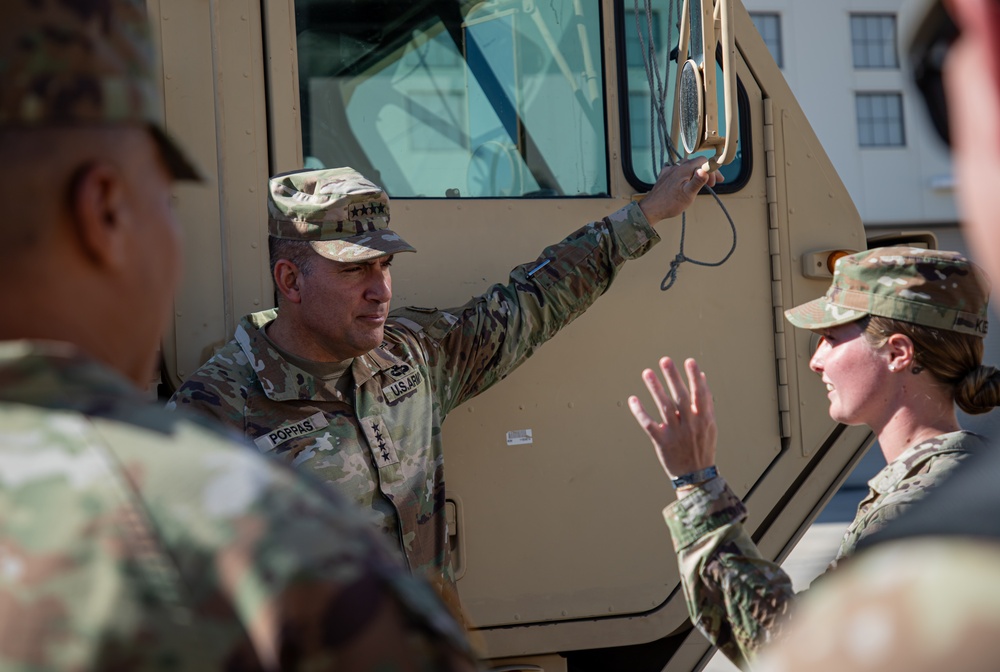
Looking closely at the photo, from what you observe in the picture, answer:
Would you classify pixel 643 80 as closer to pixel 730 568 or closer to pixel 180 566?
pixel 730 568

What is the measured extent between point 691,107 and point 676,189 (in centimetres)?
21

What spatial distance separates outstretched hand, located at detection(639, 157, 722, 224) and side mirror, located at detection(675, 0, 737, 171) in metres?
0.07

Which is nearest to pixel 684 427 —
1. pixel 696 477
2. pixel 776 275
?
pixel 696 477

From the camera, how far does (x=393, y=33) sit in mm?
2797

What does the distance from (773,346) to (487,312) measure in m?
0.82

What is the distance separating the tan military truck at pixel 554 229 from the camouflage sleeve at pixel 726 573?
0.98 m

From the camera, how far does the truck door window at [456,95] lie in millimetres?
2754

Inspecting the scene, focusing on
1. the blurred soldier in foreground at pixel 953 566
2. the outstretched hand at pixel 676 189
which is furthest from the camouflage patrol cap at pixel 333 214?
the blurred soldier in foreground at pixel 953 566

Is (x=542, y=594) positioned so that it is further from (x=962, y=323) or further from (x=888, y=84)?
(x=888, y=84)

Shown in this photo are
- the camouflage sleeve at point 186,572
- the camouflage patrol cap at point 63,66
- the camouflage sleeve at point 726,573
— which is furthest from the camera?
the camouflage sleeve at point 726,573

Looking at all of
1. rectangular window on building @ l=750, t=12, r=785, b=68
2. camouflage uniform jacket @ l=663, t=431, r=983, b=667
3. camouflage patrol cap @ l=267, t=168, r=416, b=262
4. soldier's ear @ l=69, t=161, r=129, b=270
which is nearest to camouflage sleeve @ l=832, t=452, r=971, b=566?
camouflage uniform jacket @ l=663, t=431, r=983, b=667

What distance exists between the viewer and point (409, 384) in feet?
8.59

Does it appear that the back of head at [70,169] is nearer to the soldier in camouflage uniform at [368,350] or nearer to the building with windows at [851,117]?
the soldier in camouflage uniform at [368,350]

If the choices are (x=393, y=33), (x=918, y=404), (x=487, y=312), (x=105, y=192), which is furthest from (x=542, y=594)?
(x=105, y=192)
